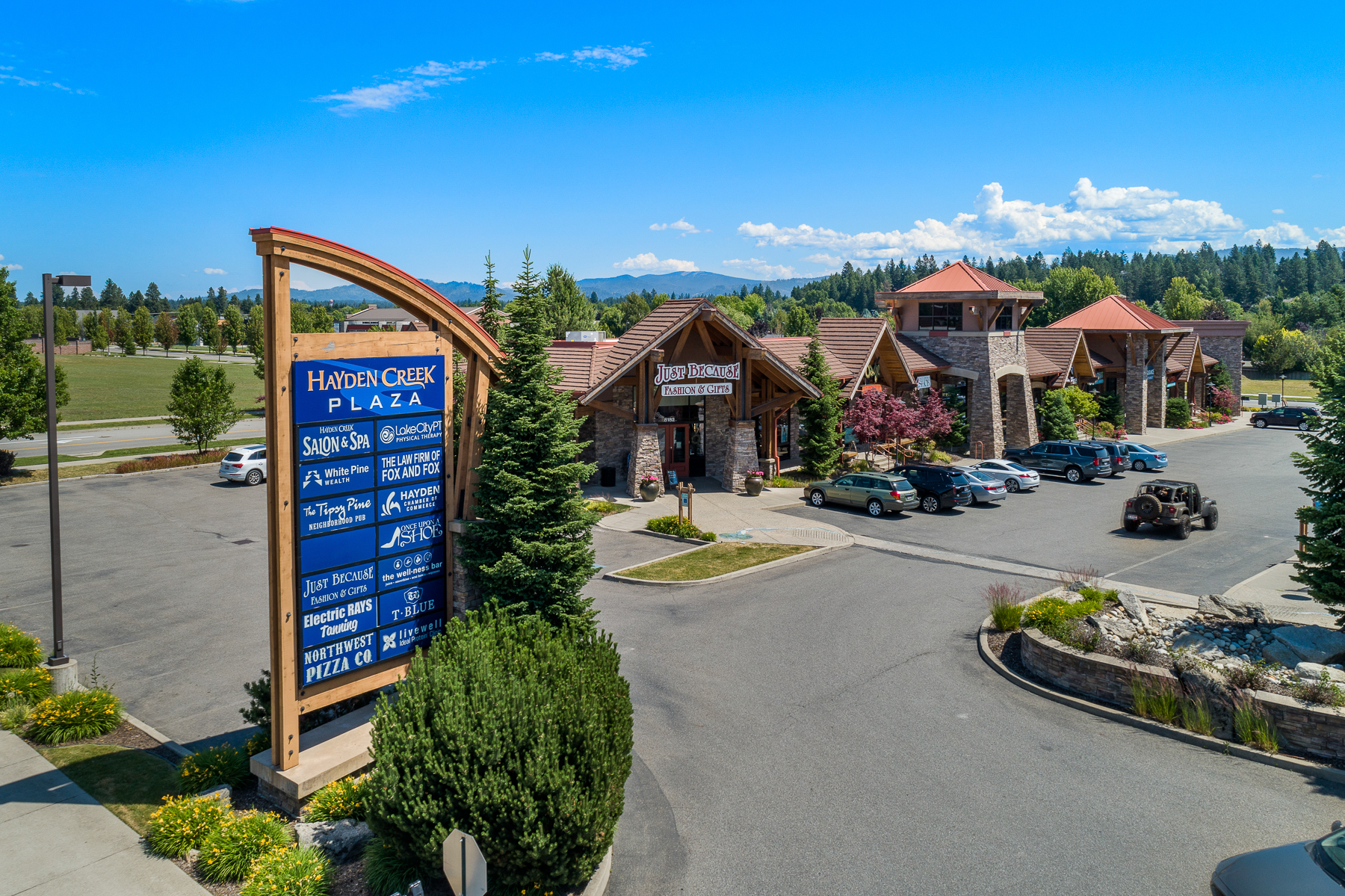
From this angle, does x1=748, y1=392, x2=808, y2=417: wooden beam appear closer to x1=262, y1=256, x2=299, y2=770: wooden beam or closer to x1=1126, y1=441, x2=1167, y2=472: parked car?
x1=1126, y1=441, x2=1167, y2=472: parked car

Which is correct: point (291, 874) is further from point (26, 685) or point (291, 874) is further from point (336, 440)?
point (26, 685)

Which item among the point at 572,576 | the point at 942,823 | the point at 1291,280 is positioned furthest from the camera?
the point at 1291,280

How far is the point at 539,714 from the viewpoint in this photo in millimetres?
8656

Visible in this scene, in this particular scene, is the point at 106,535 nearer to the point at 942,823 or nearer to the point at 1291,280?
the point at 942,823

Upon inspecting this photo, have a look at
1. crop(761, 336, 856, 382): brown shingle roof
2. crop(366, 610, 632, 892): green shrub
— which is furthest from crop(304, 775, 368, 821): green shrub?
crop(761, 336, 856, 382): brown shingle roof

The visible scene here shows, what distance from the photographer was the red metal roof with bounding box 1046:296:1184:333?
54719mm

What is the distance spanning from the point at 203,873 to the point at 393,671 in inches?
121

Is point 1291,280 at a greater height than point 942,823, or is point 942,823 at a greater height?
point 1291,280

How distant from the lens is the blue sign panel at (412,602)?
37.1 ft

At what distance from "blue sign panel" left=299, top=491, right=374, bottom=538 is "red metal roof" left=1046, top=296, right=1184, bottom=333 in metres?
52.8

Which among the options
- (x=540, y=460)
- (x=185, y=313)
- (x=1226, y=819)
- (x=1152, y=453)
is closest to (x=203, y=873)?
(x=540, y=460)

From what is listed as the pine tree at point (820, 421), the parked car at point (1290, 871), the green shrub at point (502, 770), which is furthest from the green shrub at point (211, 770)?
the pine tree at point (820, 421)

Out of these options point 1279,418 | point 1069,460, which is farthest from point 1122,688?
point 1279,418

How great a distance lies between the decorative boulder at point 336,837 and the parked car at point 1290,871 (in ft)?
28.8
